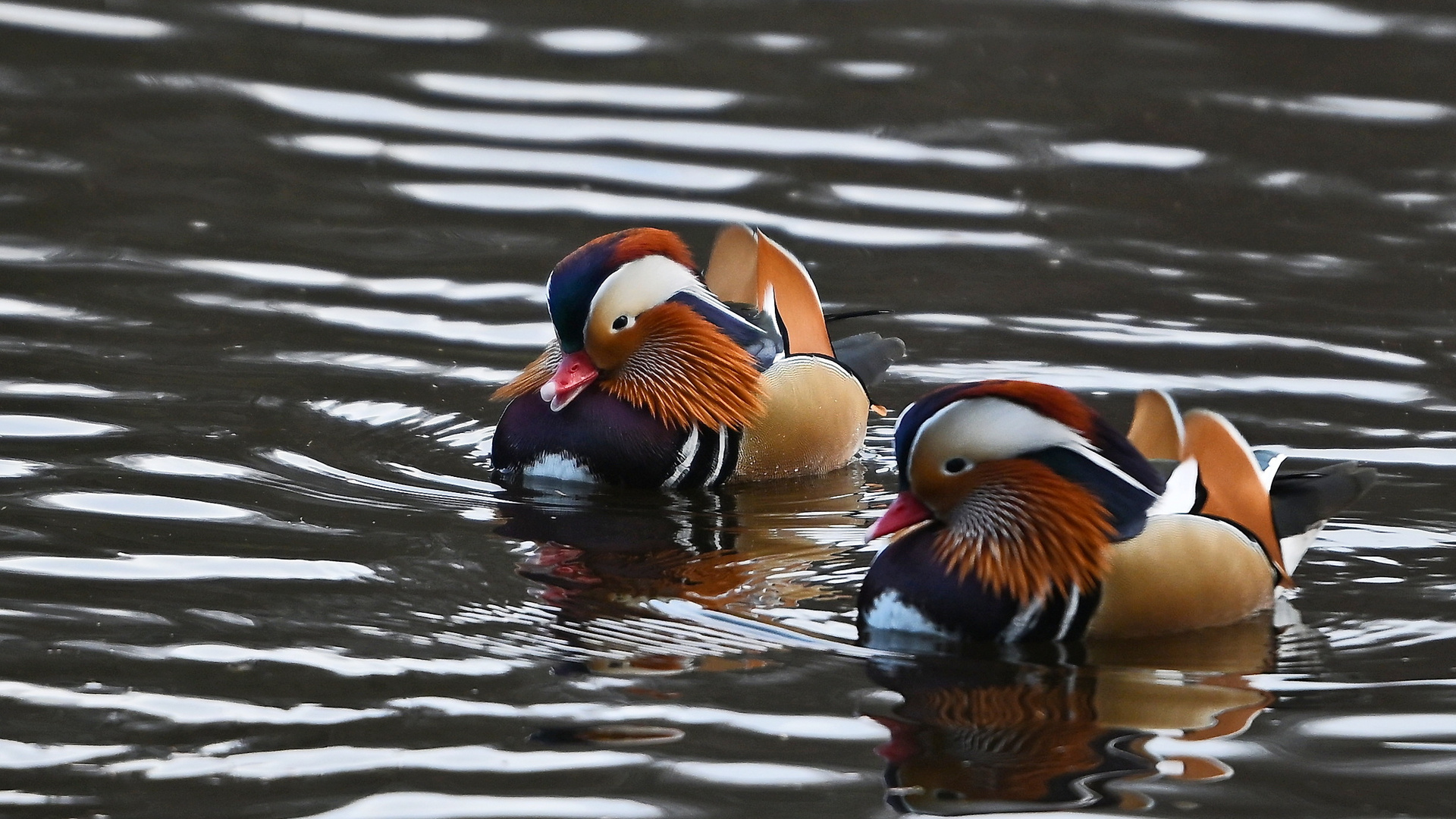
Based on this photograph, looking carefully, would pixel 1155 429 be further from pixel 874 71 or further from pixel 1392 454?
pixel 874 71

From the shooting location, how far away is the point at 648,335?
7480 millimetres

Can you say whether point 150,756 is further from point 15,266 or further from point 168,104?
point 168,104

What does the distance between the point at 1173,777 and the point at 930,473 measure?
123 cm

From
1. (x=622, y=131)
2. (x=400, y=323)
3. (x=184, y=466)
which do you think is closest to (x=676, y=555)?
(x=184, y=466)

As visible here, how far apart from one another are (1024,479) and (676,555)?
1.28 metres

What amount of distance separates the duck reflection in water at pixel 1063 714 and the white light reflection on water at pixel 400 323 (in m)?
3.70

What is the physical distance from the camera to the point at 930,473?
5.66m

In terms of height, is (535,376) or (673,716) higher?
(535,376)

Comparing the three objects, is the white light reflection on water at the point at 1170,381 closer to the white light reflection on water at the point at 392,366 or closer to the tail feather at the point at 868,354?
the tail feather at the point at 868,354

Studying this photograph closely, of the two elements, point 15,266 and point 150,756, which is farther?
point 15,266

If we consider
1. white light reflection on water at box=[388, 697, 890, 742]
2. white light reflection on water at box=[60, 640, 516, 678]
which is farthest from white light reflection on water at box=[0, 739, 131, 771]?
white light reflection on water at box=[388, 697, 890, 742]

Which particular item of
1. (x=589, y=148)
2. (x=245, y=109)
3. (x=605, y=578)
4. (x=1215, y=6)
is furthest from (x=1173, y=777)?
(x=1215, y=6)

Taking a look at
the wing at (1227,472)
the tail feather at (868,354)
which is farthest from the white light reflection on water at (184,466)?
the wing at (1227,472)

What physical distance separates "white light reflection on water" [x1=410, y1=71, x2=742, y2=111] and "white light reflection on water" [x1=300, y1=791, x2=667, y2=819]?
7653mm
